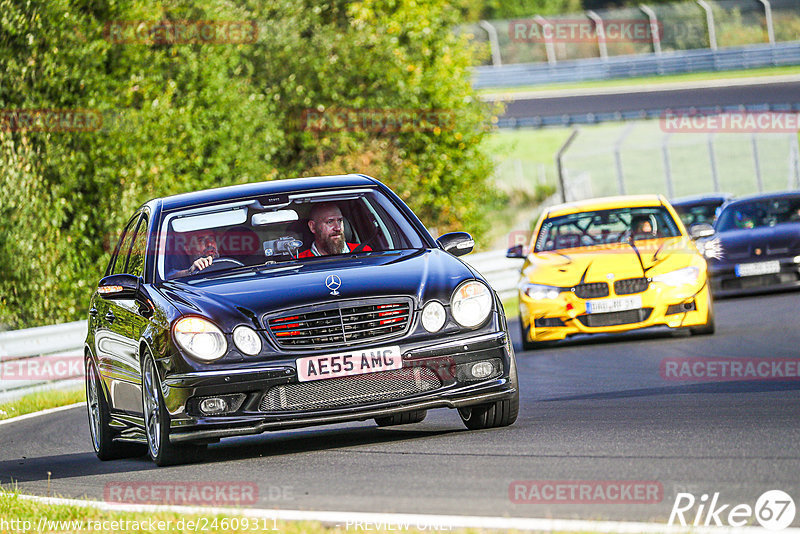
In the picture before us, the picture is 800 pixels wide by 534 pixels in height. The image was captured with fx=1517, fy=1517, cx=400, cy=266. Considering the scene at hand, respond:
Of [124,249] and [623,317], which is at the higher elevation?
[124,249]

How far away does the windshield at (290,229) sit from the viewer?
9039 mm

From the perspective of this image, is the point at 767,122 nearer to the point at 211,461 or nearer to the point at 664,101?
the point at 664,101

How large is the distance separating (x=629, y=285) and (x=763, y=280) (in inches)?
232

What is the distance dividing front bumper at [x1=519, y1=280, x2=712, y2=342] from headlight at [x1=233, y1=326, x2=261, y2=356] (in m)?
7.37

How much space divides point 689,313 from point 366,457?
7.57 m

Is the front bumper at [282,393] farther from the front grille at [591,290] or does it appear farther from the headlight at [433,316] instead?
the front grille at [591,290]

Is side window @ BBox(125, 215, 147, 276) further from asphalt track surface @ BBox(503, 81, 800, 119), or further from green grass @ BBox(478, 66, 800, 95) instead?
green grass @ BBox(478, 66, 800, 95)

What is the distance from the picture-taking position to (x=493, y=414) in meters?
8.65

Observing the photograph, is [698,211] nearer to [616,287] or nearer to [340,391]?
[616,287]

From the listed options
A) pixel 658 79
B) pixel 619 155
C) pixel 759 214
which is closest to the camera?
pixel 759 214

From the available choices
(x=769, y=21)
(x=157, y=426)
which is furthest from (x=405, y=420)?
(x=769, y=21)

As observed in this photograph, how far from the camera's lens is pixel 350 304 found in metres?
7.96

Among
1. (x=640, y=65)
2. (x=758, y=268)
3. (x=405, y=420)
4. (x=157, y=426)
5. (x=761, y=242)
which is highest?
(x=157, y=426)

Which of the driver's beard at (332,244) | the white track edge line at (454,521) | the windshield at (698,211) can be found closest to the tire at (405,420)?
the driver's beard at (332,244)
